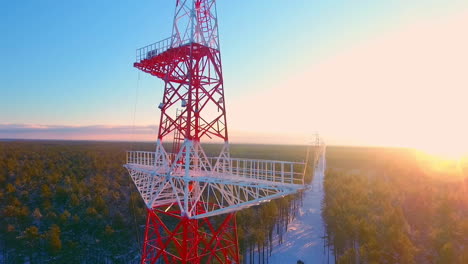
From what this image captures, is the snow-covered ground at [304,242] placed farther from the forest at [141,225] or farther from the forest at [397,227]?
the forest at [397,227]

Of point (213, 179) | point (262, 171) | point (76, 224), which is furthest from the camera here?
point (76, 224)

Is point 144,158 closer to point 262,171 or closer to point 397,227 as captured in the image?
point 262,171

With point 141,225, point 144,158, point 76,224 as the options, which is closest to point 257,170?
point 144,158

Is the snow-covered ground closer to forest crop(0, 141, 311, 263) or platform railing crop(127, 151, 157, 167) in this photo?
forest crop(0, 141, 311, 263)

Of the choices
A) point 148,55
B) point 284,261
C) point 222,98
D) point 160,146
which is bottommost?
point 284,261

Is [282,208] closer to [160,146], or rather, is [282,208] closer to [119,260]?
[119,260]

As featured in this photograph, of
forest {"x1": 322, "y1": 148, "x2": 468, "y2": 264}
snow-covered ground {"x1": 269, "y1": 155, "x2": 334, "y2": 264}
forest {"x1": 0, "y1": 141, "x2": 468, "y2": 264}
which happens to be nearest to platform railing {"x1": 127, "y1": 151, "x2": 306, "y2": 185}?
snow-covered ground {"x1": 269, "y1": 155, "x2": 334, "y2": 264}

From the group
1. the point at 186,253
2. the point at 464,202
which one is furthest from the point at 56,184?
the point at 464,202

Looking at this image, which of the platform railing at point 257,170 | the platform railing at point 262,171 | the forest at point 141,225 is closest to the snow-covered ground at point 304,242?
the forest at point 141,225

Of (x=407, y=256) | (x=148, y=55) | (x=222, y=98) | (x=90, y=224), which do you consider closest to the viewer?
(x=222, y=98)
